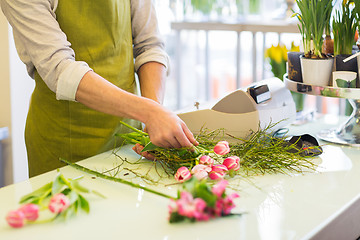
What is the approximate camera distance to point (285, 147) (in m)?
1.38

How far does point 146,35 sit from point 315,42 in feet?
1.88

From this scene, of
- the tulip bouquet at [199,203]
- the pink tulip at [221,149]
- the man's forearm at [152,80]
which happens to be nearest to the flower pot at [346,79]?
the pink tulip at [221,149]

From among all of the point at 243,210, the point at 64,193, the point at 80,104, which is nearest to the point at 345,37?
the point at 243,210

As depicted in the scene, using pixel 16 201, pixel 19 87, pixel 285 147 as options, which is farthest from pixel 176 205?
pixel 19 87

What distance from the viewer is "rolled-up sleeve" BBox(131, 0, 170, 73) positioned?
68.2 inches

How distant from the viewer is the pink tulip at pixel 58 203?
3.34ft

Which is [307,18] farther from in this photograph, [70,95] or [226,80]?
[226,80]

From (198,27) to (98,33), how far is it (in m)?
2.24

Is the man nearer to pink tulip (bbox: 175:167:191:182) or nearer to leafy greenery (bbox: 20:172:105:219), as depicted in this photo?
pink tulip (bbox: 175:167:191:182)

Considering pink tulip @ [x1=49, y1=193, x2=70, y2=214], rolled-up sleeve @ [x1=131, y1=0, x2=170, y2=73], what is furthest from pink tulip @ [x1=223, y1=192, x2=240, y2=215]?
rolled-up sleeve @ [x1=131, y1=0, x2=170, y2=73]

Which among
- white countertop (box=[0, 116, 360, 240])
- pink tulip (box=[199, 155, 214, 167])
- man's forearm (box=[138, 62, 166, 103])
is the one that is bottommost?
white countertop (box=[0, 116, 360, 240])

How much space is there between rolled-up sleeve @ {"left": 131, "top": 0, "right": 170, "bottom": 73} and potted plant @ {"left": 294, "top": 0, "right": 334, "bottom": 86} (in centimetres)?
49

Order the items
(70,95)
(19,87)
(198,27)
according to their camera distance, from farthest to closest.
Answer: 1. (198,27)
2. (19,87)
3. (70,95)

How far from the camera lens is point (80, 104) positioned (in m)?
1.60
